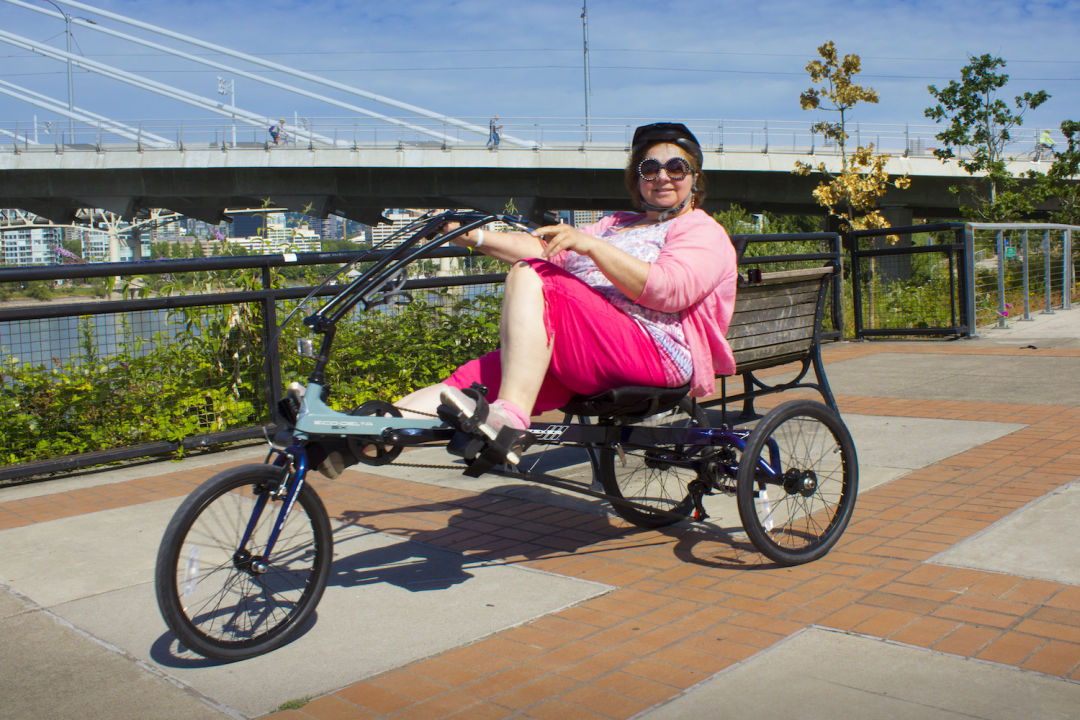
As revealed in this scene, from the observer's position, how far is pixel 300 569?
3.14m

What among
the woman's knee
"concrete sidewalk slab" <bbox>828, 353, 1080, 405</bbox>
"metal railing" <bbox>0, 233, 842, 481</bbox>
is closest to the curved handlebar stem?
the woman's knee

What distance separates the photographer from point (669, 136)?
3902mm

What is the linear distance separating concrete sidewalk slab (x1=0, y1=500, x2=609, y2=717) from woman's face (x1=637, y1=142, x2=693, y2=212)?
1.49 m

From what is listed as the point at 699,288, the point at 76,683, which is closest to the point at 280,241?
the point at 699,288

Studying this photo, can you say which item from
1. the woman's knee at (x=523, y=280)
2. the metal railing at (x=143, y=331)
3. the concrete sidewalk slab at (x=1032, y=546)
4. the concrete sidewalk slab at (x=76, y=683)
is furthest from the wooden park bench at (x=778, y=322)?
the concrete sidewalk slab at (x=76, y=683)

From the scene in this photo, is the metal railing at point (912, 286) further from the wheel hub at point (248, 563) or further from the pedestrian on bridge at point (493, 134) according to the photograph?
the pedestrian on bridge at point (493, 134)

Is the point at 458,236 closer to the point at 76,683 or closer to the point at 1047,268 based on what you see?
the point at 76,683

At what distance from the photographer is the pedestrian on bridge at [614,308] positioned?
329 centimetres

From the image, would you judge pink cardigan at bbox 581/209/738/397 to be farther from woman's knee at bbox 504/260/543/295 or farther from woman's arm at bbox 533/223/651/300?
woman's knee at bbox 504/260/543/295

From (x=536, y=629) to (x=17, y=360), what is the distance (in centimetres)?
420

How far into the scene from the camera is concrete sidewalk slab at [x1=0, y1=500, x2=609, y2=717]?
2.92 metres

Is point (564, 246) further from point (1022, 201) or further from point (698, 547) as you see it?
point (1022, 201)

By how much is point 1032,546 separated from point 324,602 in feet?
8.33

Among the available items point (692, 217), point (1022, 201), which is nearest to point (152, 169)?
point (1022, 201)
